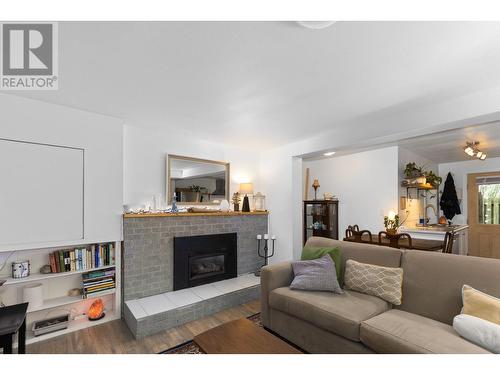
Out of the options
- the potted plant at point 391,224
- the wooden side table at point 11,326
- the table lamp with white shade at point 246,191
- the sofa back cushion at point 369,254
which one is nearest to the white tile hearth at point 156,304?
the wooden side table at point 11,326

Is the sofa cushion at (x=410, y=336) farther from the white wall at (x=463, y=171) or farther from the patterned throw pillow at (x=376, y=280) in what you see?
the white wall at (x=463, y=171)

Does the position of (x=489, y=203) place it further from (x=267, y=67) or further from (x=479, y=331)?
(x=267, y=67)

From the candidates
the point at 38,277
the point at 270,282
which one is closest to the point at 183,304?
the point at 270,282

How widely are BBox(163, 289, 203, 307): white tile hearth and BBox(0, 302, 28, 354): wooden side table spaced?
129 cm

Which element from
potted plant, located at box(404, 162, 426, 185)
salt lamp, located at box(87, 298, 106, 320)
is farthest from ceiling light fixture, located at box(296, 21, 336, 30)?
potted plant, located at box(404, 162, 426, 185)

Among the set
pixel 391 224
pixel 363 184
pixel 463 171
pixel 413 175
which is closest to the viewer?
pixel 391 224

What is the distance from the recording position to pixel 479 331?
144cm

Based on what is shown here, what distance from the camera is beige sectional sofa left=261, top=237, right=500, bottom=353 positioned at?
1579mm

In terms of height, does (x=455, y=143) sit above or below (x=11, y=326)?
above

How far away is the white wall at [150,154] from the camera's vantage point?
308cm

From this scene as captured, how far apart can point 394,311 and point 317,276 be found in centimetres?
67

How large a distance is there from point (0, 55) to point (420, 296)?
3595 mm

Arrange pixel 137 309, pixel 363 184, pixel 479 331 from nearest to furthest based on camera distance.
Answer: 1. pixel 479 331
2. pixel 137 309
3. pixel 363 184

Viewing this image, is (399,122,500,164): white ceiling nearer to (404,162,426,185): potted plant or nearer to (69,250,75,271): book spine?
(404,162,426,185): potted plant
